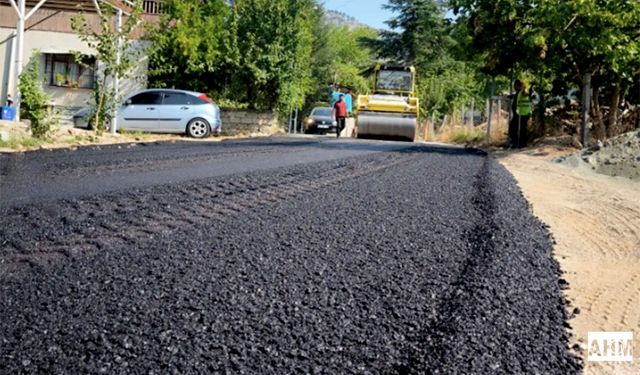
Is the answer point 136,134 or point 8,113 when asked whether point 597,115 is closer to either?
point 136,134

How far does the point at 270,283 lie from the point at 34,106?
32.6 ft

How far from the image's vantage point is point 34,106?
Answer: 11.0 meters

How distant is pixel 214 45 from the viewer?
760 inches

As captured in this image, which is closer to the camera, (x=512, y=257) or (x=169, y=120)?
(x=512, y=257)

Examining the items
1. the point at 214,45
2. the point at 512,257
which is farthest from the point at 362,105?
the point at 512,257

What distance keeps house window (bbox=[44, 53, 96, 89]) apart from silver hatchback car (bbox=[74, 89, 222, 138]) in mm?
6611

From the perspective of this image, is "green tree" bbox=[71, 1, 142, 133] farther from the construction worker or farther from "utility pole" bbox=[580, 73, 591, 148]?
"utility pole" bbox=[580, 73, 591, 148]

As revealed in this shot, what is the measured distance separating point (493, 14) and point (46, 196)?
412 inches

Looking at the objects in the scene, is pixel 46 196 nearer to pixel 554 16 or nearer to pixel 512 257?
pixel 512 257

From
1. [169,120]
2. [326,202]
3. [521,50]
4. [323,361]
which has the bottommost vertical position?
[323,361]

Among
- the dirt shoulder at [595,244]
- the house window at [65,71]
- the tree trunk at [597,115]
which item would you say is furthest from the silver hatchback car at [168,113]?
the tree trunk at [597,115]

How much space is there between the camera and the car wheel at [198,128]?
1464 centimetres

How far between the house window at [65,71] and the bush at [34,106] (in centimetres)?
921

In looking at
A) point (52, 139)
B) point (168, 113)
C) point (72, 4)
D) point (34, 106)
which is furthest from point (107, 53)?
point (72, 4)
